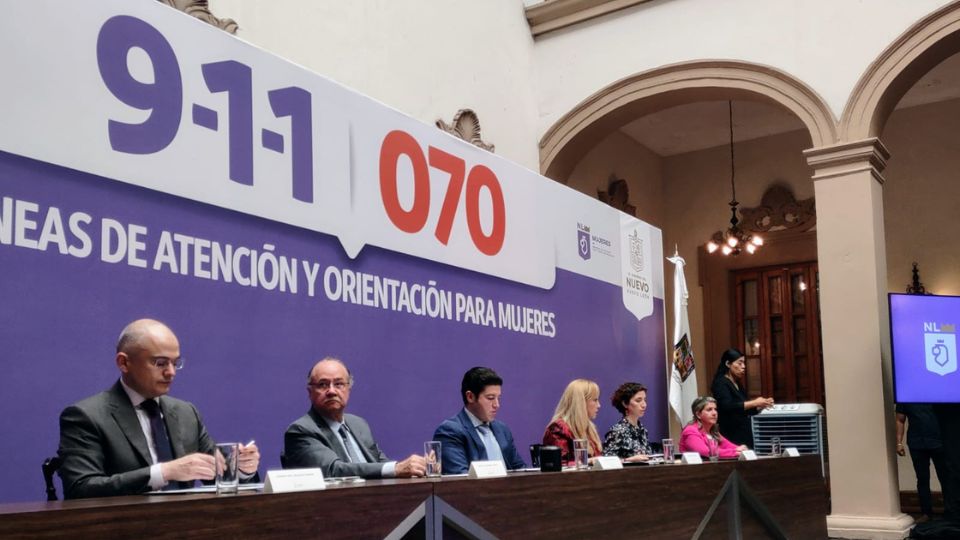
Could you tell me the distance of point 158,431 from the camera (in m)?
3.02

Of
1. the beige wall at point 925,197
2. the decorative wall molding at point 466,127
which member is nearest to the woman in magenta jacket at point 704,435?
the decorative wall molding at point 466,127

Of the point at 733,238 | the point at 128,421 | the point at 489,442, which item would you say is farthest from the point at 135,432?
the point at 733,238

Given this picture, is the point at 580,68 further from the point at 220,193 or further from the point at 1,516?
the point at 1,516

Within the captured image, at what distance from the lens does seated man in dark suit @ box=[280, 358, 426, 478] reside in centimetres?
344

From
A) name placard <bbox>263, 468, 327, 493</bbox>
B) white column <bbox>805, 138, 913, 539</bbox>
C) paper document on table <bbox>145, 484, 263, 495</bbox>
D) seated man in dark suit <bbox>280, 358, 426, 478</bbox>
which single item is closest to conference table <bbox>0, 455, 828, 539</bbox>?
name placard <bbox>263, 468, 327, 493</bbox>

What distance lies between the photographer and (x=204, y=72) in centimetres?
406

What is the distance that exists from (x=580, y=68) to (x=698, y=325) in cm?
391

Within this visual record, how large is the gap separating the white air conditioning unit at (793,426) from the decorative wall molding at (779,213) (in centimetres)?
316

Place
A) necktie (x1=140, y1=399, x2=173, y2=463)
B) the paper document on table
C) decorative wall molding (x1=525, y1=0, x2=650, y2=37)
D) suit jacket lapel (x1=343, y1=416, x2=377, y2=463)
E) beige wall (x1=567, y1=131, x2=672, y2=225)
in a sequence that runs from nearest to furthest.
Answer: the paper document on table, necktie (x1=140, y1=399, x2=173, y2=463), suit jacket lapel (x1=343, y1=416, x2=377, y2=463), decorative wall molding (x1=525, y1=0, x2=650, y2=37), beige wall (x1=567, y1=131, x2=672, y2=225)

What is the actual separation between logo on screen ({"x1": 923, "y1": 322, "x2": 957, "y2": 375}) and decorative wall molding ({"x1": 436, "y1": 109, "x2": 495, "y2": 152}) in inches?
141

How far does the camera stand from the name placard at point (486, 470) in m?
2.90

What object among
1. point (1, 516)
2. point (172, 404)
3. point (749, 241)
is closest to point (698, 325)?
point (749, 241)

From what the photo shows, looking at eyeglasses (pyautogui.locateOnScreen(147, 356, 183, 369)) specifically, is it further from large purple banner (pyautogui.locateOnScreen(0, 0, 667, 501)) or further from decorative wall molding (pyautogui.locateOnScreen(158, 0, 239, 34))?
decorative wall molding (pyautogui.locateOnScreen(158, 0, 239, 34))

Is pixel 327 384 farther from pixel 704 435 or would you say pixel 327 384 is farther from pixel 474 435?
pixel 704 435
